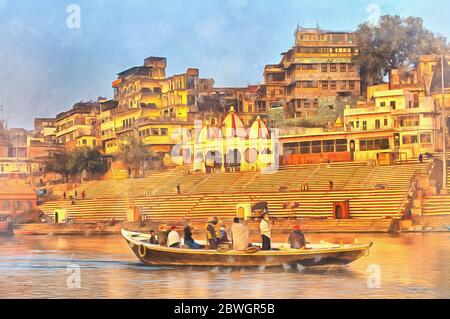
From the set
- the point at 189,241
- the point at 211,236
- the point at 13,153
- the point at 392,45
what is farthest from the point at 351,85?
the point at 13,153

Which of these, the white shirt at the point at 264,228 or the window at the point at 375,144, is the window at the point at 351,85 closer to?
the window at the point at 375,144

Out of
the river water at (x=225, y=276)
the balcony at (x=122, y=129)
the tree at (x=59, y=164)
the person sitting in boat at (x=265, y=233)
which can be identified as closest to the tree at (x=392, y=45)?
the river water at (x=225, y=276)

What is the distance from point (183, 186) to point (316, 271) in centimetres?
248

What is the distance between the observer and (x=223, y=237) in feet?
37.9

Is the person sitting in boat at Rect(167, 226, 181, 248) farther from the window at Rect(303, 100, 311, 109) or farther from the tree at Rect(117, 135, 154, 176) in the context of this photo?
the window at Rect(303, 100, 311, 109)

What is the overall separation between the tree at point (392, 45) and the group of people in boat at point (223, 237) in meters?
2.23

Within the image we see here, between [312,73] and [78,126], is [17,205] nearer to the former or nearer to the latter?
[78,126]

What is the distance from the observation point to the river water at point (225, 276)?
10.6m

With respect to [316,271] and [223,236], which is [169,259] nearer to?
[223,236]

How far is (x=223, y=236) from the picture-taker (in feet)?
37.9

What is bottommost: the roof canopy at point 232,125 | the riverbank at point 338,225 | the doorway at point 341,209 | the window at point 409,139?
the riverbank at point 338,225

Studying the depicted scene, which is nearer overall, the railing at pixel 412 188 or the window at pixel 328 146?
the railing at pixel 412 188

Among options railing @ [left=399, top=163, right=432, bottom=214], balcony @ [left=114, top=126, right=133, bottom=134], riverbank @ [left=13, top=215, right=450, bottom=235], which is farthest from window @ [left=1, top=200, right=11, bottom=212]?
railing @ [left=399, top=163, right=432, bottom=214]
